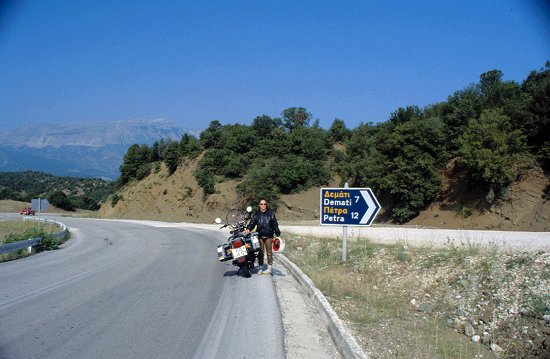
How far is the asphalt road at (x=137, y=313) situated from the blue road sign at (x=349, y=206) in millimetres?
2800

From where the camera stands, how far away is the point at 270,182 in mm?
52000

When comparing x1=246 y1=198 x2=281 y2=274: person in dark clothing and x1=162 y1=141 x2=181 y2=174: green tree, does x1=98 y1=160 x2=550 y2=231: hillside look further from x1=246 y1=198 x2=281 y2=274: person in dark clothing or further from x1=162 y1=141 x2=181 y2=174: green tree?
x1=246 y1=198 x2=281 y2=274: person in dark clothing

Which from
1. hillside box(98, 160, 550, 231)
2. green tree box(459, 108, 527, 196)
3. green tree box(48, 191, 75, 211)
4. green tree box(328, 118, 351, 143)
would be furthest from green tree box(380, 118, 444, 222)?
green tree box(48, 191, 75, 211)

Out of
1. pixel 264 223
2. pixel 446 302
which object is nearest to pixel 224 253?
pixel 264 223

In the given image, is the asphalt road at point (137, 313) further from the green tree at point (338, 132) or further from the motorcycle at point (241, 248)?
the green tree at point (338, 132)

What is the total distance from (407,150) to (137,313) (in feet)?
111

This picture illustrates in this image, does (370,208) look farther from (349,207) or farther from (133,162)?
(133,162)

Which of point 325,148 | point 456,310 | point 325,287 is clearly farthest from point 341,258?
point 325,148

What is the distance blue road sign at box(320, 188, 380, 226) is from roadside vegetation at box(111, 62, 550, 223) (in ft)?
75.9

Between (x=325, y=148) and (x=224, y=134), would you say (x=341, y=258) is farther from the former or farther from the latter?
(x=224, y=134)

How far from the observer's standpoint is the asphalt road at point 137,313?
627 cm

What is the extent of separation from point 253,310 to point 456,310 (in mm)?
3661

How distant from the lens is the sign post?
12773 millimetres

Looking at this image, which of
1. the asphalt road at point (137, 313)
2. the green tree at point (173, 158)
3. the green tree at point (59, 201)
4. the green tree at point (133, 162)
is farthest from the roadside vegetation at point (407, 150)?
→ the green tree at point (59, 201)
